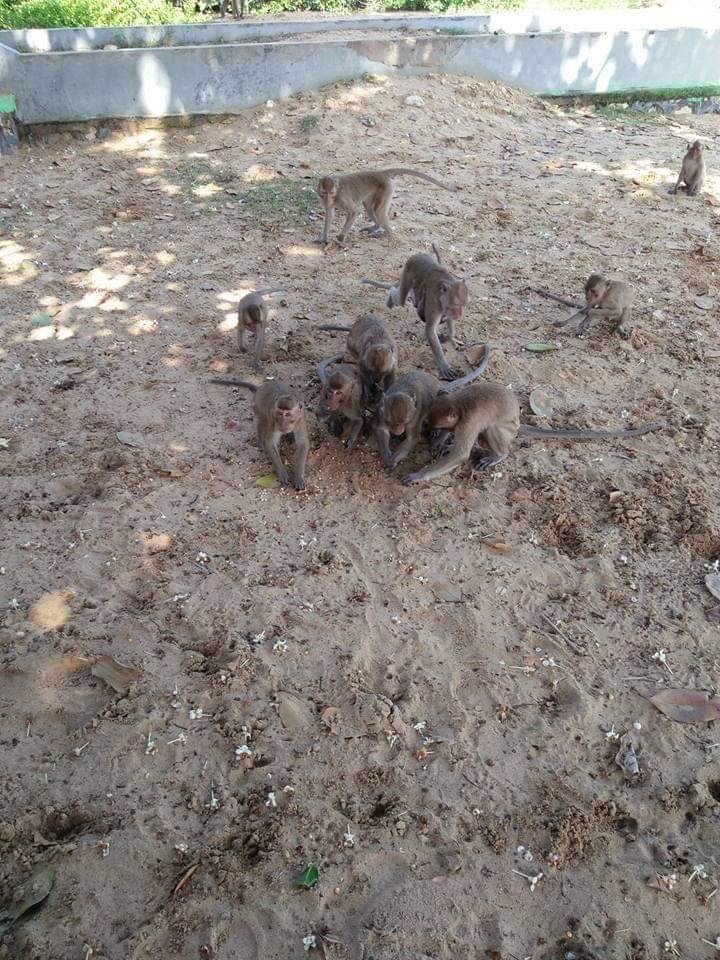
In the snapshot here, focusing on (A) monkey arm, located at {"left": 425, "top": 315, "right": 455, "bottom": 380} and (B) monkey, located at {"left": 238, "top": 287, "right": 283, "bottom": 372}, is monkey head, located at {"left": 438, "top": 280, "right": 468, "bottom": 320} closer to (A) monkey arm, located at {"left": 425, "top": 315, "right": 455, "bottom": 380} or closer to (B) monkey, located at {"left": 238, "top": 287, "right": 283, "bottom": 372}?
(A) monkey arm, located at {"left": 425, "top": 315, "right": 455, "bottom": 380}

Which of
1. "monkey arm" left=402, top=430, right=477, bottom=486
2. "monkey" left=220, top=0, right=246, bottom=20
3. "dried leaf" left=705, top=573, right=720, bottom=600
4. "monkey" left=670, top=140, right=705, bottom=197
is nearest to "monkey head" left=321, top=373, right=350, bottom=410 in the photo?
"monkey arm" left=402, top=430, right=477, bottom=486

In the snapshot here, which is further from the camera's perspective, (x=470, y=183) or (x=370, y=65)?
(x=370, y=65)

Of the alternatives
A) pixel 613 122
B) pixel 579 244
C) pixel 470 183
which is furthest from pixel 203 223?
pixel 613 122

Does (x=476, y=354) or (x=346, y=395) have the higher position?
(x=346, y=395)

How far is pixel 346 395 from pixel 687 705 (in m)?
2.88

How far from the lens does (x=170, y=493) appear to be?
16.7ft

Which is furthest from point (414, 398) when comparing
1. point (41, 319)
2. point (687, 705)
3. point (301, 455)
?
point (41, 319)

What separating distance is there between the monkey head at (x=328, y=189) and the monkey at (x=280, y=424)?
3703 millimetres

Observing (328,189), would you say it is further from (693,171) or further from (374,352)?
(693,171)

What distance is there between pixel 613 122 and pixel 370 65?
4.48 m

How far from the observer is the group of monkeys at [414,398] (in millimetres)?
5117

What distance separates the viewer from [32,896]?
3.02 meters

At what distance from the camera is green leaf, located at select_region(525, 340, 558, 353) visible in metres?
6.74

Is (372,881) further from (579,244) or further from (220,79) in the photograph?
(220,79)
